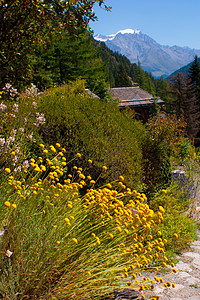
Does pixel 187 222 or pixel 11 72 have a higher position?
pixel 11 72

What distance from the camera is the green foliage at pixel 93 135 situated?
4.15m

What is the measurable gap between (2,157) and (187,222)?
3036 mm

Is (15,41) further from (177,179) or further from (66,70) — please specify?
(66,70)

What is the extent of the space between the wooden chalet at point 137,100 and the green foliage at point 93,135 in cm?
2357

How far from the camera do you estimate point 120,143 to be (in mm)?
4477

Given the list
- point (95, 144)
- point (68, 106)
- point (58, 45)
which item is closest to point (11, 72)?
point (68, 106)

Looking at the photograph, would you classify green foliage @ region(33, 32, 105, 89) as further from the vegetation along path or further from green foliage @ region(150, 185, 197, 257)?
the vegetation along path

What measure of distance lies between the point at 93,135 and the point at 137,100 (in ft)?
88.0

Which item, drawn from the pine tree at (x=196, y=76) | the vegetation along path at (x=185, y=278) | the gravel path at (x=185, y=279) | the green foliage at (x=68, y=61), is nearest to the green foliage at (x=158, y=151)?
the vegetation along path at (x=185, y=278)

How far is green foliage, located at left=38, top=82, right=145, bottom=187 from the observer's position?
163 inches

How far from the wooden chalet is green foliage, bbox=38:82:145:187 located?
2357 cm

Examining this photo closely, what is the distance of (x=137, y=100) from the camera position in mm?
30141

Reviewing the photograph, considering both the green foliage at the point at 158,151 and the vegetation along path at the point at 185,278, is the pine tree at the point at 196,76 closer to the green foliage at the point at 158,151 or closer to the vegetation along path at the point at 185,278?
the green foliage at the point at 158,151

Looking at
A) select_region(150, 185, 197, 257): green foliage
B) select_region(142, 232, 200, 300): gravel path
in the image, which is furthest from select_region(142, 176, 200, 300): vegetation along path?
select_region(150, 185, 197, 257): green foliage
